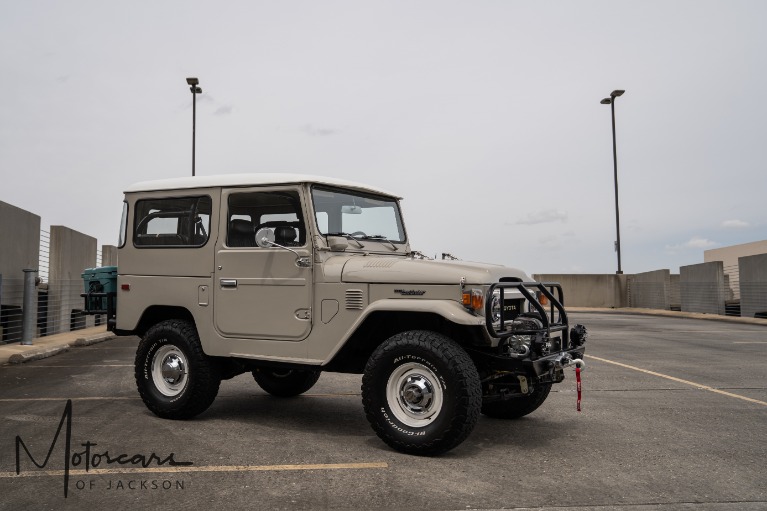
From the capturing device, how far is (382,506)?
13.2 ft

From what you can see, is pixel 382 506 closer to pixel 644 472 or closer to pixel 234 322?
pixel 644 472

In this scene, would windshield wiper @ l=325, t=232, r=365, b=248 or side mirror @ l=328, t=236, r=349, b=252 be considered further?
windshield wiper @ l=325, t=232, r=365, b=248

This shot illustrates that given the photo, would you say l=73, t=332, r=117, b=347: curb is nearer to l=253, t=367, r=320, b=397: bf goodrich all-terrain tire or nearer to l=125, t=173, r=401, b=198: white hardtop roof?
l=253, t=367, r=320, b=397: bf goodrich all-terrain tire

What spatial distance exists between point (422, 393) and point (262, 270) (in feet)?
6.42

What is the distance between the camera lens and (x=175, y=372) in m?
6.55

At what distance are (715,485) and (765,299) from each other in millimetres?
21511

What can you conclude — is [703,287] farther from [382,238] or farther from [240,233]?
[240,233]

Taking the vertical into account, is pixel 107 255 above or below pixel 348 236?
above

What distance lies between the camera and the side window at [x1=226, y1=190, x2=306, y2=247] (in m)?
6.10

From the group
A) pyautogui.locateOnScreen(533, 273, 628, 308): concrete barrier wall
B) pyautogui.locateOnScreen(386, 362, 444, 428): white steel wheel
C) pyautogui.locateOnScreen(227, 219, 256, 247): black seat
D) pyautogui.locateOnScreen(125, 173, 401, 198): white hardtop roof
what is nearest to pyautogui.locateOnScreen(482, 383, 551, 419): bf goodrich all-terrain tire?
pyautogui.locateOnScreen(386, 362, 444, 428): white steel wheel

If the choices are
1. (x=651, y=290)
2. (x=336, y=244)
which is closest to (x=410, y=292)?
(x=336, y=244)

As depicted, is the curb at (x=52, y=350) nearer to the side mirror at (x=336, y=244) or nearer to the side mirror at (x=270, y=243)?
the side mirror at (x=270, y=243)

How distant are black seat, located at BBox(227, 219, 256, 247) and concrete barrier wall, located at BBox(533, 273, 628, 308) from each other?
2835cm

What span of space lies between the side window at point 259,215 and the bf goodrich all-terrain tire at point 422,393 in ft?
5.35
